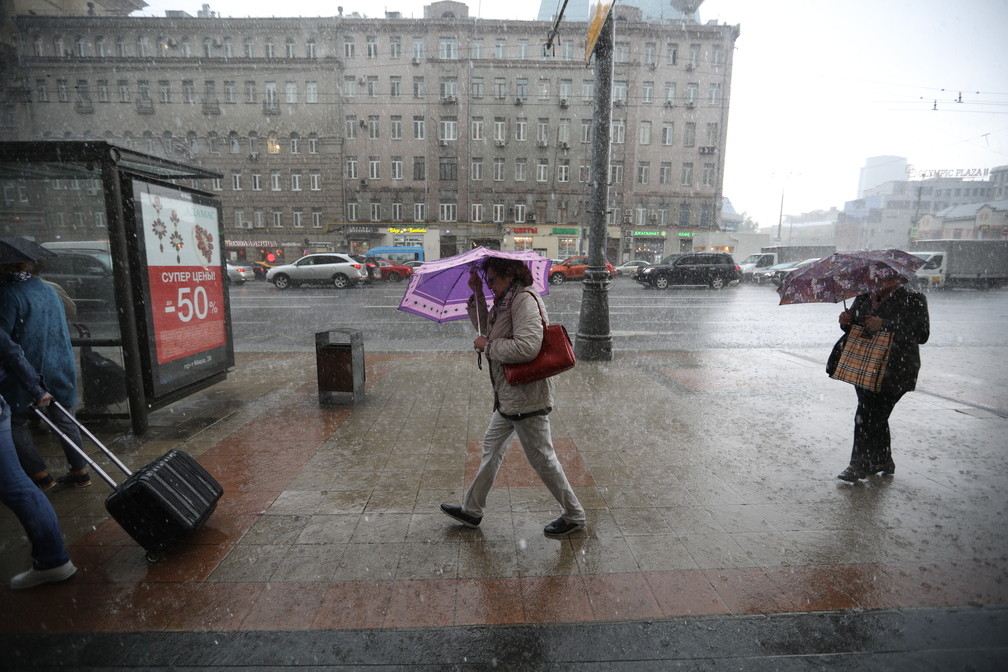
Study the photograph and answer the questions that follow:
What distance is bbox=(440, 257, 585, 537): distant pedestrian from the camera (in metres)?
2.94

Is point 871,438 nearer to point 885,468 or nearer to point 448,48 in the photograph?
point 885,468

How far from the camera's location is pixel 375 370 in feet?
26.1

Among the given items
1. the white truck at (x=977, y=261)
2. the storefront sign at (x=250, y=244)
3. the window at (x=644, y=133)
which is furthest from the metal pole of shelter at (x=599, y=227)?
the storefront sign at (x=250, y=244)

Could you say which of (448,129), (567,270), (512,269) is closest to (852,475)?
(512,269)

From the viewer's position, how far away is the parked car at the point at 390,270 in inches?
1127

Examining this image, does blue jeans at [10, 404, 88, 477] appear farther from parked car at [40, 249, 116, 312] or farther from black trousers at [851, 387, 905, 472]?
black trousers at [851, 387, 905, 472]

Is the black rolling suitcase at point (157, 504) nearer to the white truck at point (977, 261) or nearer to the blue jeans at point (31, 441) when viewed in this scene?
the blue jeans at point (31, 441)

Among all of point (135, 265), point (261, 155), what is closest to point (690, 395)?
point (135, 265)

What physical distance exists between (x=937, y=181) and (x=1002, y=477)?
116m

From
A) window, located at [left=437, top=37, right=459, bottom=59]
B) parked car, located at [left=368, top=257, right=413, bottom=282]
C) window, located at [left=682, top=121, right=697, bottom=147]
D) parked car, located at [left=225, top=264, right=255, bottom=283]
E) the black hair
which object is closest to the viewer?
the black hair

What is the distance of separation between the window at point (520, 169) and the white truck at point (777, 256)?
1835 centimetres

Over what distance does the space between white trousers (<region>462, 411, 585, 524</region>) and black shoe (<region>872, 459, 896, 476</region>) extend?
2697 mm

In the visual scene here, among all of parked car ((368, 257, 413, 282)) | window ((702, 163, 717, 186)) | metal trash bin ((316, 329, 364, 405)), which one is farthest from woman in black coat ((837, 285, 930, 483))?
window ((702, 163, 717, 186))

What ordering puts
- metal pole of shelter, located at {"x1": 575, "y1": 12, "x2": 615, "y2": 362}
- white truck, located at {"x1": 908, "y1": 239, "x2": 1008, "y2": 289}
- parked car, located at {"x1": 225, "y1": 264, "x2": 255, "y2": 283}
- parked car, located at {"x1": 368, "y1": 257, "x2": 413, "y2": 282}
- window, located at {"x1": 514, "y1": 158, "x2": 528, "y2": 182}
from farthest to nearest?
window, located at {"x1": 514, "y1": 158, "x2": 528, "y2": 182}, parked car, located at {"x1": 368, "y1": 257, "x2": 413, "y2": 282}, white truck, located at {"x1": 908, "y1": 239, "x2": 1008, "y2": 289}, parked car, located at {"x1": 225, "y1": 264, "x2": 255, "y2": 283}, metal pole of shelter, located at {"x1": 575, "y1": 12, "x2": 615, "y2": 362}
